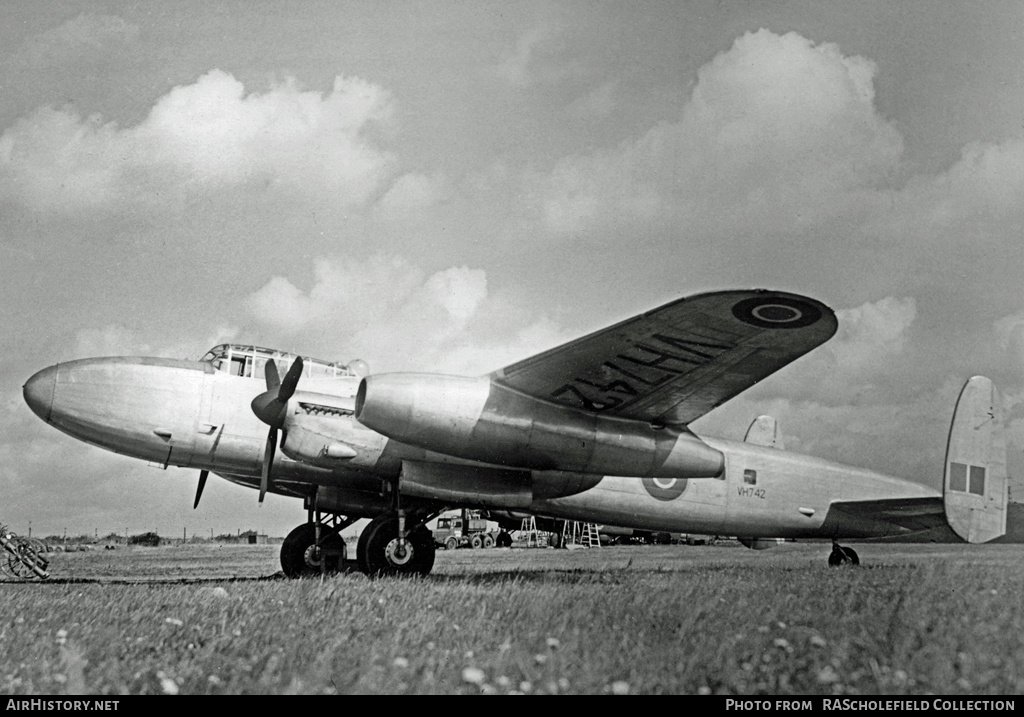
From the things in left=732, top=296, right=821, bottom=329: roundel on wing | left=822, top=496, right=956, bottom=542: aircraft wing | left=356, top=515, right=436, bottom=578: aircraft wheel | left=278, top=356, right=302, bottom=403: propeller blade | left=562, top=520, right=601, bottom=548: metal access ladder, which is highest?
left=732, top=296, right=821, bottom=329: roundel on wing

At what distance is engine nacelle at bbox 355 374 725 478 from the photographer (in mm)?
7773

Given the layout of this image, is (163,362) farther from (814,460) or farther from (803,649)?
(814,460)

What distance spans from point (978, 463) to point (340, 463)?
27.2 ft

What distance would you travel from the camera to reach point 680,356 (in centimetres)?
805

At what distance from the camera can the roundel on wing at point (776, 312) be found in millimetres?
6594

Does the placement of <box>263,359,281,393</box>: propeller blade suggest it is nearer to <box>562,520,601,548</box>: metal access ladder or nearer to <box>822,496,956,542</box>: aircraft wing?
<box>822,496,956,542</box>: aircraft wing

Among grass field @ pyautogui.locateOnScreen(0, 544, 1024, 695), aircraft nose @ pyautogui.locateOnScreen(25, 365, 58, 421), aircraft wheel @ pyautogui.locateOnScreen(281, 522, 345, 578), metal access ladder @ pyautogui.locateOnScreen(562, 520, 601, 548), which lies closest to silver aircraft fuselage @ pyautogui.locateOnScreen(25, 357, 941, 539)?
aircraft nose @ pyautogui.locateOnScreen(25, 365, 58, 421)

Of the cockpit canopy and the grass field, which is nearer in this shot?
the grass field

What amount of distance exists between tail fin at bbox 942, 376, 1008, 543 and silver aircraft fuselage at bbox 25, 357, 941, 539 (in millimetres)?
2403

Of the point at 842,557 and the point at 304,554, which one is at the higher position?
the point at 842,557

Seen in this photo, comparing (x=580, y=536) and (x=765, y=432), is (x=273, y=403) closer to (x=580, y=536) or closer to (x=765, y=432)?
(x=765, y=432)

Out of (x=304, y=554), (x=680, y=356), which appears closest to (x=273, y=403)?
(x=304, y=554)

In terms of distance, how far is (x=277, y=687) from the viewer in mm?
3455

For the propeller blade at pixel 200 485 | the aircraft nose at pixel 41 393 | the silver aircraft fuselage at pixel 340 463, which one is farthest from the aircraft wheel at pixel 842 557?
the aircraft nose at pixel 41 393
